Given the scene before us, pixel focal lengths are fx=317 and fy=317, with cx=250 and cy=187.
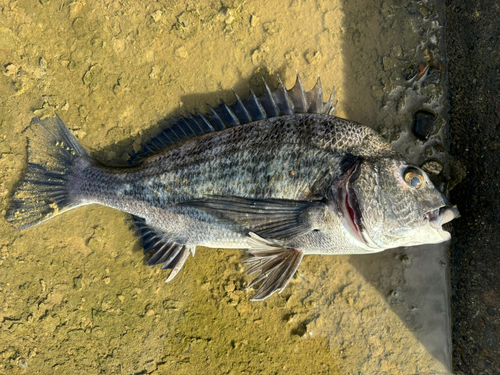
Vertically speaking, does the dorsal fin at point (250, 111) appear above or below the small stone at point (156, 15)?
below

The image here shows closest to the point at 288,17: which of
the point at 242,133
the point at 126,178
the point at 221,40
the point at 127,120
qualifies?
the point at 221,40

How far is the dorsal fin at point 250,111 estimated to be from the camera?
318 cm

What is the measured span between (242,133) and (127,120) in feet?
4.65

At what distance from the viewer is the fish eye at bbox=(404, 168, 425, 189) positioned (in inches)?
105

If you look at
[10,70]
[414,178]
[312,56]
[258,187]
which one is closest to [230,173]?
[258,187]

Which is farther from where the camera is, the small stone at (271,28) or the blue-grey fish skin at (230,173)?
the small stone at (271,28)

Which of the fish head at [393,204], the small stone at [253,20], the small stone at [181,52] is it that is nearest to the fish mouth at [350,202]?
the fish head at [393,204]

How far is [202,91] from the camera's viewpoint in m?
3.59

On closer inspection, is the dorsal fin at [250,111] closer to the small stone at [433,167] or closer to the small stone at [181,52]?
the small stone at [181,52]

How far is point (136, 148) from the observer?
361 cm

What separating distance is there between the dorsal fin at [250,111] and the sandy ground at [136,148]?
31cm

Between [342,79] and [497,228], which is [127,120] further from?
[497,228]

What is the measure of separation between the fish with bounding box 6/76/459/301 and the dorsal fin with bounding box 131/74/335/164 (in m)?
0.01

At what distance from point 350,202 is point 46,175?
3.15 m
